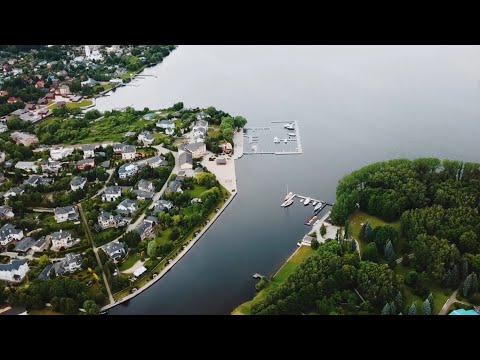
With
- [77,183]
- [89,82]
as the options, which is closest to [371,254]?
[77,183]

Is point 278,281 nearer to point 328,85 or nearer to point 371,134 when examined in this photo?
point 371,134

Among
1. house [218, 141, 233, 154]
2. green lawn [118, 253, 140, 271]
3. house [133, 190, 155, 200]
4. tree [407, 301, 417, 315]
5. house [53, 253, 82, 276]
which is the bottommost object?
green lawn [118, 253, 140, 271]

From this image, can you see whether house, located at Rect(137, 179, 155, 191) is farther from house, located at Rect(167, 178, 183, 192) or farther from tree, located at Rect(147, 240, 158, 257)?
tree, located at Rect(147, 240, 158, 257)

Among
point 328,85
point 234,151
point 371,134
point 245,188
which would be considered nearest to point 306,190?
point 245,188

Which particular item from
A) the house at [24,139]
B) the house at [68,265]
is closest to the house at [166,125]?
the house at [24,139]

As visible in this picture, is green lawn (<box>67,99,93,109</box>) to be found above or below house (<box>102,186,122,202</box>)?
above

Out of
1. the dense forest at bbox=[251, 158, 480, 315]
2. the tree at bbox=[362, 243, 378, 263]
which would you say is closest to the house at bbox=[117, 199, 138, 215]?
the dense forest at bbox=[251, 158, 480, 315]
